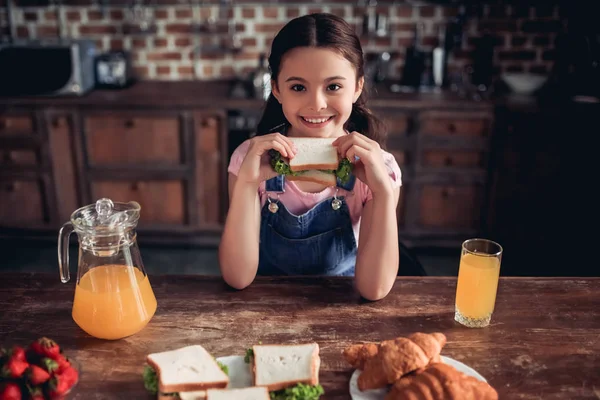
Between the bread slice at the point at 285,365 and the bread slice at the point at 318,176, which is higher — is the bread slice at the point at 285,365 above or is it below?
below

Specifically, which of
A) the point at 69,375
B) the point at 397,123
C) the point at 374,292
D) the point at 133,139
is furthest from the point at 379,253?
the point at 133,139

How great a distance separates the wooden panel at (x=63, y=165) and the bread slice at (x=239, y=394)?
2.67 metres

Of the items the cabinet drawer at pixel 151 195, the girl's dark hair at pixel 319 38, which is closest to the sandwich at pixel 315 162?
the girl's dark hair at pixel 319 38

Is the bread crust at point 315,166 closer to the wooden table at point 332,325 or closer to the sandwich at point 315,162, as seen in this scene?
the sandwich at point 315,162

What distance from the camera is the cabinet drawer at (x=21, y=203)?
3.32 meters

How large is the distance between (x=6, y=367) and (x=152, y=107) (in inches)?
95.5

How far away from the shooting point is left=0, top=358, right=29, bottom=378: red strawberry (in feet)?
2.82

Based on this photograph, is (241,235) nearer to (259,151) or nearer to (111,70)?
(259,151)

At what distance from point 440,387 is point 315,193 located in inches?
31.1

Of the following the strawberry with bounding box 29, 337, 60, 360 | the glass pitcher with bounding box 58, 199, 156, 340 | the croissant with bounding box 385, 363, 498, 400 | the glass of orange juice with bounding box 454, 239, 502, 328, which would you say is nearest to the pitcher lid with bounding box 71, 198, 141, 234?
the glass pitcher with bounding box 58, 199, 156, 340

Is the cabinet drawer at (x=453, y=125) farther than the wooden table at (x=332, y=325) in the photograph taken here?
Yes

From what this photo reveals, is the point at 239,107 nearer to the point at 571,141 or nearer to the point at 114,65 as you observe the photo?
the point at 114,65

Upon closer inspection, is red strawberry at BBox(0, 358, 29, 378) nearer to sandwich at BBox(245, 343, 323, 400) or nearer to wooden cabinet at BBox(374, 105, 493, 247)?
sandwich at BBox(245, 343, 323, 400)

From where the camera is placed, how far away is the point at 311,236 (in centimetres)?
153
